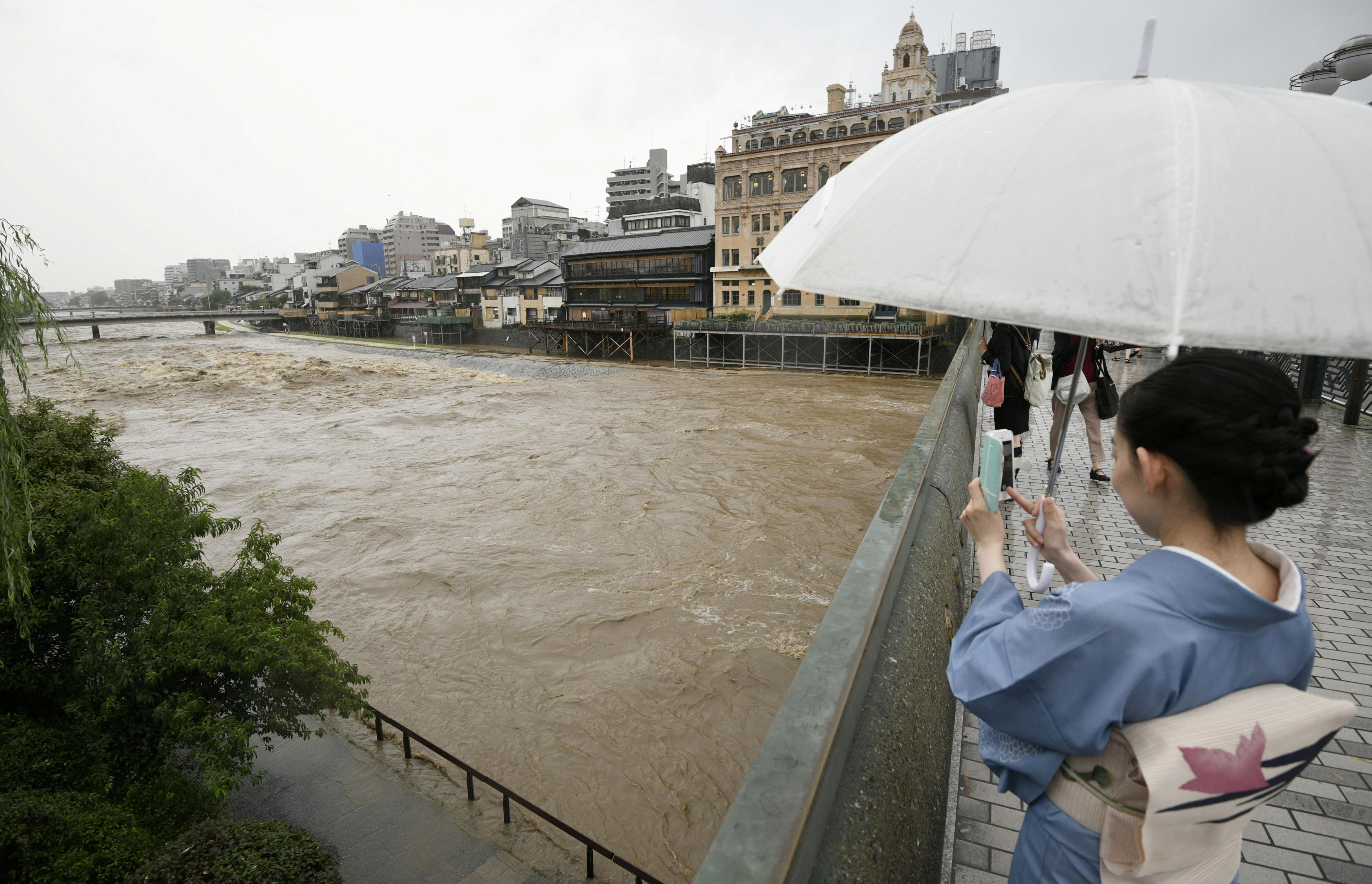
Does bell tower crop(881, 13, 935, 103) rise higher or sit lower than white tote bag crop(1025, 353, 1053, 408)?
higher

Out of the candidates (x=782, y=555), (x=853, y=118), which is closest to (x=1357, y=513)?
(x=782, y=555)

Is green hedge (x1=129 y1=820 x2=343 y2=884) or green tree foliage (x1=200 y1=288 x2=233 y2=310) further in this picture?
green tree foliage (x1=200 y1=288 x2=233 y2=310)

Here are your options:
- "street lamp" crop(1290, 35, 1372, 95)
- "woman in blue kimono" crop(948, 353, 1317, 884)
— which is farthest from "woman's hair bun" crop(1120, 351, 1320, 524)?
"street lamp" crop(1290, 35, 1372, 95)

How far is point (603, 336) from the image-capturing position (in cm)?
4391

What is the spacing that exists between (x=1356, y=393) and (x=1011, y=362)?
8.37m

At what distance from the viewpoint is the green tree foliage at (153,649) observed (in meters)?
5.65

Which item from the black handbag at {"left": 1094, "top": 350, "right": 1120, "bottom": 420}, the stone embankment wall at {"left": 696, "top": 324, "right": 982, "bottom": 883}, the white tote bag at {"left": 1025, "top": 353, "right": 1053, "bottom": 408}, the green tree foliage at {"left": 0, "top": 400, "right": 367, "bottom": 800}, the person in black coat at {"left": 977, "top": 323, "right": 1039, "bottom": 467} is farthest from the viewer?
the black handbag at {"left": 1094, "top": 350, "right": 1120, "bottom": 420}

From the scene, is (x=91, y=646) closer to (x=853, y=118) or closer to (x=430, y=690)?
(x=430, y=690)

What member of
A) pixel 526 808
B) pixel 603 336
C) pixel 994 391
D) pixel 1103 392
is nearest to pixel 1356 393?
pixel 1103 392

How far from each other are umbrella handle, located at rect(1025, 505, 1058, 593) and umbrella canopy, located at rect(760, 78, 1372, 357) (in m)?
0.71

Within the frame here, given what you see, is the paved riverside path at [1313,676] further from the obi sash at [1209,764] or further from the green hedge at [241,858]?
the green hedge at [241,858]

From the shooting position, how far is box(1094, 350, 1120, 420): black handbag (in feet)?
23.3

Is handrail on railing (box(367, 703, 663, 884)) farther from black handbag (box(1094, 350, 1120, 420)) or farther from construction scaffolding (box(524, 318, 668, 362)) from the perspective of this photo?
construction scaffolding (box(524, 318, 668, 362))

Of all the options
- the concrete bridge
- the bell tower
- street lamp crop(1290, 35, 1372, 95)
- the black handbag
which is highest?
the bell tower
